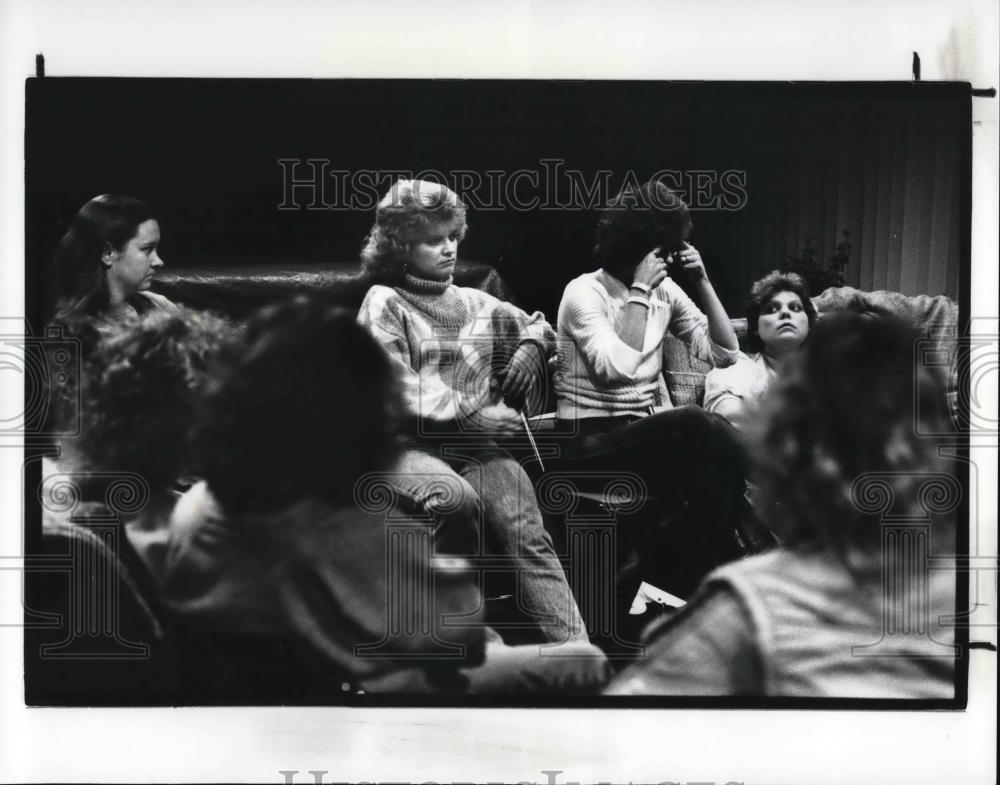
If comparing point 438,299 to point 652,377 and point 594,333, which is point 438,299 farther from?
point 652,377

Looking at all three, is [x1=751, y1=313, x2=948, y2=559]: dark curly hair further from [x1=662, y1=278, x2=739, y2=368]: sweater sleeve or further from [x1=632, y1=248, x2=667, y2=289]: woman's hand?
[x1=632, y1=248, x2=667, y2=289]: woman's hand

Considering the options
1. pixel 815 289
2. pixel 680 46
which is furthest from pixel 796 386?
pixel 680 46

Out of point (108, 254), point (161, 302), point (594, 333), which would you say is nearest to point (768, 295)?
point (594, 333)

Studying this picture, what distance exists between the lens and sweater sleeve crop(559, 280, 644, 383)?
11.3 feet

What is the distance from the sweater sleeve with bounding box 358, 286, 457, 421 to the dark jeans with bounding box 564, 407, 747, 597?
0.50 metres

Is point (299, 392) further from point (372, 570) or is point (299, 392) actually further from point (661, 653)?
point (661, 653)

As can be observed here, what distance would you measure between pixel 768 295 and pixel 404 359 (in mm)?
1375

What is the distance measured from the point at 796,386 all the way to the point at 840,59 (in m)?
1.23

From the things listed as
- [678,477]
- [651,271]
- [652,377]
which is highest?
[651,271]

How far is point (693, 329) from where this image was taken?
3.50 m

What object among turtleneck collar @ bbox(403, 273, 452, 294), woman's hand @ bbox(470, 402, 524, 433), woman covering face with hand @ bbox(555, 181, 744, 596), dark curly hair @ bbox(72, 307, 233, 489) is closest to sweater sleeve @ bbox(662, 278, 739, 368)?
woman covering face with hand @ bbox(555, 181, 744, 596)

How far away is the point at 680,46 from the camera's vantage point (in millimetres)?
3473

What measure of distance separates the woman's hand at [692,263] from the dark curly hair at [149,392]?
1710 mm

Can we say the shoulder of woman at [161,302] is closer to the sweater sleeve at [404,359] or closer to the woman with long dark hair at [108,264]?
the woman with long dark hair at [108,264]
